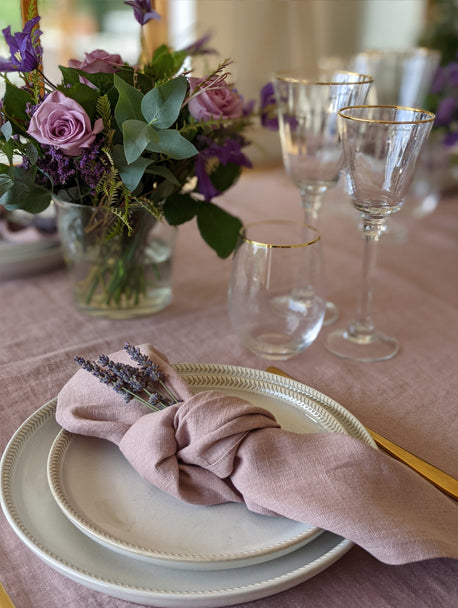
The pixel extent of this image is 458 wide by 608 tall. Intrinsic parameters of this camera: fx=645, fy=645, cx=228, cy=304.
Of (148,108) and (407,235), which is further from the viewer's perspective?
(407,235)

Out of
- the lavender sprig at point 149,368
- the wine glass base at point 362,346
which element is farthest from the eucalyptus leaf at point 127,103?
the wine glass base at point 362,346

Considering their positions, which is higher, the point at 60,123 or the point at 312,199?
the point at 60,123

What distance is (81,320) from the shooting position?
2.74ft

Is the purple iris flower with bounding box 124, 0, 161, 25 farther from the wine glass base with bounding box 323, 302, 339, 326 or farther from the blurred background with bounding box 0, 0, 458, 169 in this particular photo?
the blurred background with bounding box 0, 0, 458, 169

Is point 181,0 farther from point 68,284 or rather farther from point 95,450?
point 95,450

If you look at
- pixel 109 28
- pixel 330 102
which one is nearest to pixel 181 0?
pixel 109 28

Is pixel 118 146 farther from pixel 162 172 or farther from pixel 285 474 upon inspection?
pixel 285 474

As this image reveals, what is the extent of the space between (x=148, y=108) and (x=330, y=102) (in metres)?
0.29

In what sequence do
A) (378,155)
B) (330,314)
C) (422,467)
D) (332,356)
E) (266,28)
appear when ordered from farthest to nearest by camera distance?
(266,28) → (330,314) → (332,356) → (378,155) → (422,467)

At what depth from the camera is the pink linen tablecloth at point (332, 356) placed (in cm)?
45

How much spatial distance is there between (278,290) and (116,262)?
24 cm

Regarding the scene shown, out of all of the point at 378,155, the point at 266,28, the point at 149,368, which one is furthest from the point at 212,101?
the point at 266,28

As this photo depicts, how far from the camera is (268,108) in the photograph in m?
0.89

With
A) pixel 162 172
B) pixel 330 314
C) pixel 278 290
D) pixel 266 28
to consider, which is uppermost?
pixel 266 28
